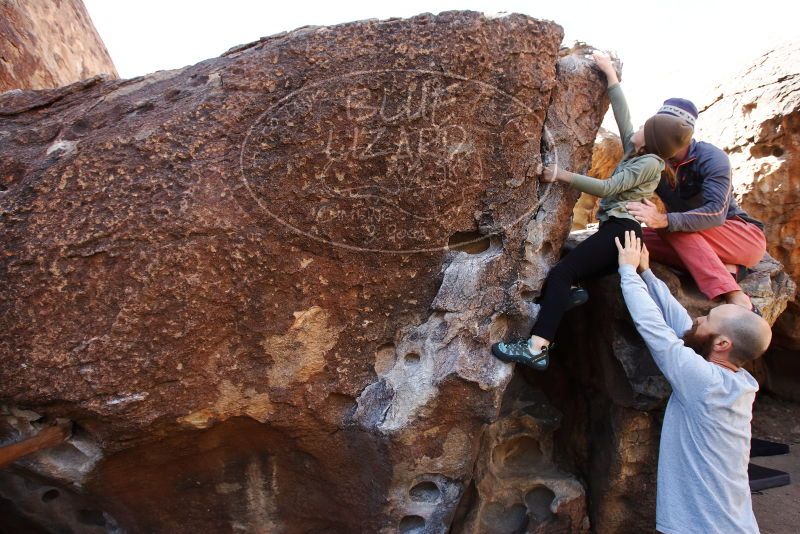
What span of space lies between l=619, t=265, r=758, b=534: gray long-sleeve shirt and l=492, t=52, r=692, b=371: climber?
1.28ft

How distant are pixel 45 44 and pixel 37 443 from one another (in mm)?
2921

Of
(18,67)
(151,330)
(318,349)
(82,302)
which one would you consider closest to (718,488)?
(318,349)

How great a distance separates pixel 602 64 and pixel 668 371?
4.24 ft

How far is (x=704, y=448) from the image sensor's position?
1964mm

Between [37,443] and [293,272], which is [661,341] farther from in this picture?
[37,443]

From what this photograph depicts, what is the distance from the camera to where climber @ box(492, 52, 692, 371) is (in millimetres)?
2242

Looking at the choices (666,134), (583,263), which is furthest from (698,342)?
(666,134)

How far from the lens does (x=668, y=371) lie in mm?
2037

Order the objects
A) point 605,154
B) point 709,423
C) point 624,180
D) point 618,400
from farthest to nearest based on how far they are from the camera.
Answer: point 605,154
point 618,400
point 624,180
point 709,423

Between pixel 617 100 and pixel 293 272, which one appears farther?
pixel 617 100

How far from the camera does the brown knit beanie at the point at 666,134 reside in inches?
87.7

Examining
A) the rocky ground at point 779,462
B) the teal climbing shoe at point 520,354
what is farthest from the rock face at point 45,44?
the rocky ground at point 779,462

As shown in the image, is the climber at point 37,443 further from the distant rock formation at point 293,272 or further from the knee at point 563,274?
the knee at point 563,274

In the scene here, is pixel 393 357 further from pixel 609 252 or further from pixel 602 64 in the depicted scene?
pixel 602 64
